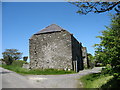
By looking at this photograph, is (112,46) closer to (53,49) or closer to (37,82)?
(37,82)

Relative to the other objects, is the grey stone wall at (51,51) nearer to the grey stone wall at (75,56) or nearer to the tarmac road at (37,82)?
the grey stone wall at (75,56)

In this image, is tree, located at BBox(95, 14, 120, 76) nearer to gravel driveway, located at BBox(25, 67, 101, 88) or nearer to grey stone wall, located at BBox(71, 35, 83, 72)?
gravel driveway, located at BBox(25, 67, 101, 88)

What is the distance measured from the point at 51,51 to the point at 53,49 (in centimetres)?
45

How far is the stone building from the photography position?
67.1ft

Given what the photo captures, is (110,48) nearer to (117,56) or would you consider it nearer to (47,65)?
(117,56)

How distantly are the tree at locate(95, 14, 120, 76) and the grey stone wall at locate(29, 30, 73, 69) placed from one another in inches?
478

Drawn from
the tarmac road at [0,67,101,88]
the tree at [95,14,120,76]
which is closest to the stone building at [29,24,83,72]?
the tarmac road at [0,67,101,88]

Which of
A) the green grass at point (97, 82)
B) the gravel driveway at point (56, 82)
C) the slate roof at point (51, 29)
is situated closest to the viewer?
the gravel driveway at point (56, 82)

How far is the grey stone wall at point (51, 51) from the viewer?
20531mm

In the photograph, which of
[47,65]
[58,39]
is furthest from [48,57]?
[58,39]

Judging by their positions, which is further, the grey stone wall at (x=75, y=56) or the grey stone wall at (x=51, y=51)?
the grey stone wall at (x=51, y=51)

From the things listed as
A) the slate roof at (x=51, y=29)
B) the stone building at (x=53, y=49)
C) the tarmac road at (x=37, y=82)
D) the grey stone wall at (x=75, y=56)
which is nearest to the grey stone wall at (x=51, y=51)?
the stone building at (x=53, y=49)

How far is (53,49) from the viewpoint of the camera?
70.0 feet

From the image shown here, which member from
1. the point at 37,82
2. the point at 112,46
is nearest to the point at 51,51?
the point at 37,82
